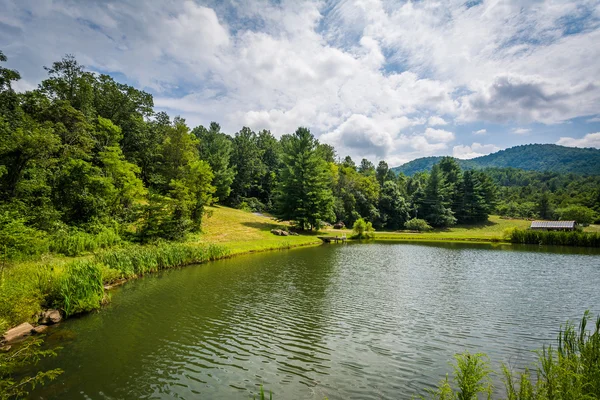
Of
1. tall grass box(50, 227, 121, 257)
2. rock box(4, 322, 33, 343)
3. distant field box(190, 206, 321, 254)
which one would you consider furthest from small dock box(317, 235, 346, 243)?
rock box(4, 322, 33, 343)

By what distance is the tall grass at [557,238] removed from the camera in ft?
148

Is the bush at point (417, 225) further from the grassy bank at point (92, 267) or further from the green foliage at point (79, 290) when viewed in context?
the green foliage at point (79, 290)

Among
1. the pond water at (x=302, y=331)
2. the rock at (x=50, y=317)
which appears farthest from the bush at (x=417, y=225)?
the rock at (x=50, y=317)

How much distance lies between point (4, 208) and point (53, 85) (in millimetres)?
37362

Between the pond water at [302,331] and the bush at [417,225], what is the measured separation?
2031 inches

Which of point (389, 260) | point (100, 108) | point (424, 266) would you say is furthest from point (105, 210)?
point (100, 108)

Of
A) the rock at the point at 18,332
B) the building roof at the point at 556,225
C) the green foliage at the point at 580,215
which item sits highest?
the green foliage at the point at 580,215

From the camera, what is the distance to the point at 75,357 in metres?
10.7

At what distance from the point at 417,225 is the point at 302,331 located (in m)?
69.6

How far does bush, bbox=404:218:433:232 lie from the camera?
2987 inches

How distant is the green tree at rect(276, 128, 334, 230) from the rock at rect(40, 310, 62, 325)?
40851 millimetres

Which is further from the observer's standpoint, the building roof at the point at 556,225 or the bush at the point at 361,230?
the building roof at the point at 556,225

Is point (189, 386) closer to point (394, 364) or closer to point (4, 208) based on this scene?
point (394, 364)

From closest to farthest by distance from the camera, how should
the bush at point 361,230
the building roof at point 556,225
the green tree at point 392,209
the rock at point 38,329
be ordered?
the rock at point 38,329 < the bush at point 361,230 < the building roof at point 556,225 < the green tree at point 392,209
